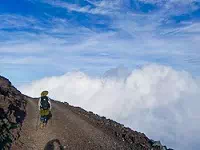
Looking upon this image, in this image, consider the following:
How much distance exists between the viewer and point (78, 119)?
41781 mm

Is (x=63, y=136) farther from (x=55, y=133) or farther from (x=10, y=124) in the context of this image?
(x=10, y=124)

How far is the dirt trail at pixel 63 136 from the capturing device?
3225 cm

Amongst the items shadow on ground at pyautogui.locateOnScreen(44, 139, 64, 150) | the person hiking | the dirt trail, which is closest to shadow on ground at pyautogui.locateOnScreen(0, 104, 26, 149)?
the dirt trail

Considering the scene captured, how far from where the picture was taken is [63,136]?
112 feet

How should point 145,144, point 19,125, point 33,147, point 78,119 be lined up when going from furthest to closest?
point 145,144
point 78,119
point 19,125
point 33,147

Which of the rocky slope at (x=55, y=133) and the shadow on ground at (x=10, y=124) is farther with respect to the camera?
the rocky slope at (x=55, y=133)

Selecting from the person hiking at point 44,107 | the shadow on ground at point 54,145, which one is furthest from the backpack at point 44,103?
the shadow on ground at point 54,145

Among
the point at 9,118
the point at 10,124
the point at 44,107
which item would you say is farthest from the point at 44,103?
the point at 10,124

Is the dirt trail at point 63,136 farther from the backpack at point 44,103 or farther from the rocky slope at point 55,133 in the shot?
the backpack at point 44,103

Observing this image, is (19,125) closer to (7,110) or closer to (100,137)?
(7,110)

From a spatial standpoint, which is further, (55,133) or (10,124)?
(10,124)

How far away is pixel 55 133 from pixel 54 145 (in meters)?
2.72

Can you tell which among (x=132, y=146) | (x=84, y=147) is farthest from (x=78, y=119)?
(x=84, y=147)

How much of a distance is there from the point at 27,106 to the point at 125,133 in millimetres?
11684
